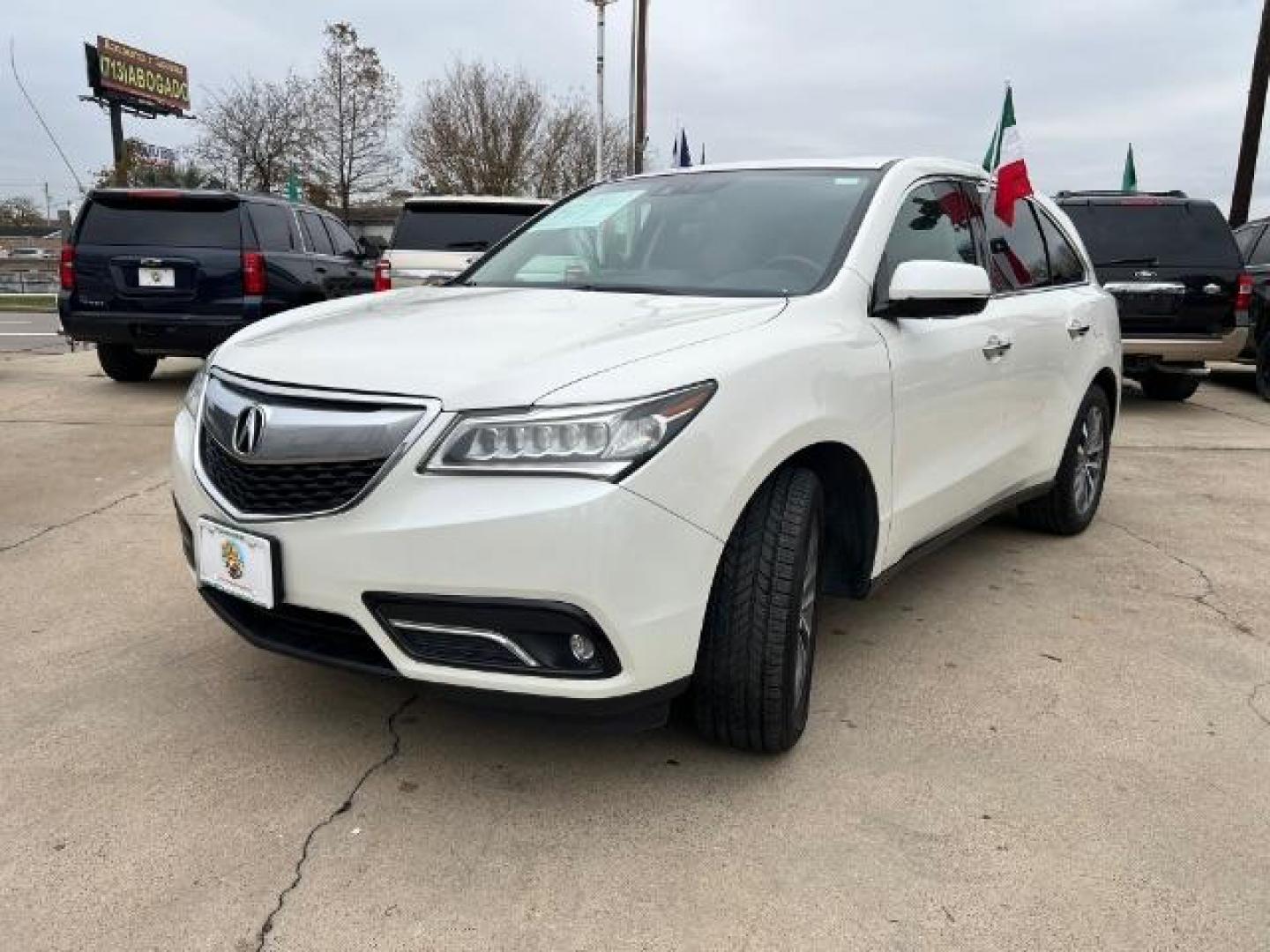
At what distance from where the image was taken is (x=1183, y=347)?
888cm

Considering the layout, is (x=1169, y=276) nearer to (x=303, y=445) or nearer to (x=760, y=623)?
(x=760, y=623)

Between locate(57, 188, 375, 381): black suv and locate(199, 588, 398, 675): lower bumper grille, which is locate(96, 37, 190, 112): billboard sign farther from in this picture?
locate(199, 588, 398, 675): lower bumper grille

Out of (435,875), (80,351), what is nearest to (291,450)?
(435,875)

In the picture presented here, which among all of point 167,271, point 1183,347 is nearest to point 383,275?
point 167,271

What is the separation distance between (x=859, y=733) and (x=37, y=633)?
2753 millimetres

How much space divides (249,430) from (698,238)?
5.42ft

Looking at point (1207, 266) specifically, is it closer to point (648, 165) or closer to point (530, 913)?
point (530, 913)

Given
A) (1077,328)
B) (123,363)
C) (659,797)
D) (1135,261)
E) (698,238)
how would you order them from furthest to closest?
(123,363), (1135,261), (1077,328), (698,238), (659,797)

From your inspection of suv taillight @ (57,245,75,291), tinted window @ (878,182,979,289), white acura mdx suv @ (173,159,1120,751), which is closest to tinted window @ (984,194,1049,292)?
tinted window @ (878,182,979,289)

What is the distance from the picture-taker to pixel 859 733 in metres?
2.98

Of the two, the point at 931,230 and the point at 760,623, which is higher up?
the point at 931,230

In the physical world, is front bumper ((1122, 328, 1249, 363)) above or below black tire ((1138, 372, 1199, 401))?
above

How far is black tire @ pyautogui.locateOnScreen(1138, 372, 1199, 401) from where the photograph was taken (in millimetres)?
9964

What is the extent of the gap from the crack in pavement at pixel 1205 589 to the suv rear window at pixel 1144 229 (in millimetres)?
4616
